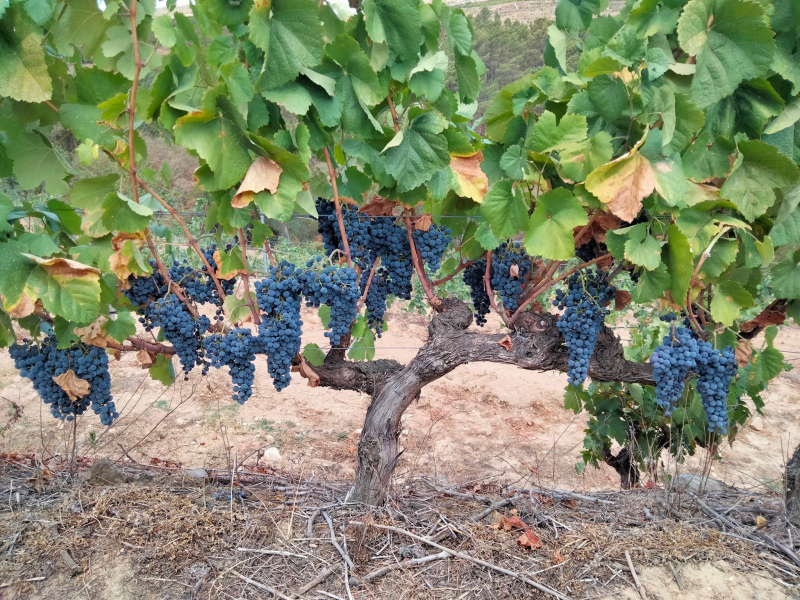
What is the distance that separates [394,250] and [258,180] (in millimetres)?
855

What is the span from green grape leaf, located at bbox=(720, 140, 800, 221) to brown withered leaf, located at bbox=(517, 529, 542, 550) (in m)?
1.70

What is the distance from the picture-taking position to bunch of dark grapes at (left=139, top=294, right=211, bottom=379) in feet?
7.87

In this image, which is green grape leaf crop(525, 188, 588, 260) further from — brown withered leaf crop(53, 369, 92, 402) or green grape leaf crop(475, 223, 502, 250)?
brown withered leaf crop(53, 369, 92, 402)

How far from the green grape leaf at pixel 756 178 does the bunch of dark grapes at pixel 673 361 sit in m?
0.57

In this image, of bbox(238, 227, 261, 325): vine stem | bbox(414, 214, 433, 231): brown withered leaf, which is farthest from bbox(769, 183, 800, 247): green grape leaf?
bbox(238, 227, 261, 325): vine stem

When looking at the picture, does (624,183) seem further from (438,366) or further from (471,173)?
(438,366)

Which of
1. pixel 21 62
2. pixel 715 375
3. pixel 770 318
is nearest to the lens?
pixel 21 62

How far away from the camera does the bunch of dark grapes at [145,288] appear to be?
2.45 metres

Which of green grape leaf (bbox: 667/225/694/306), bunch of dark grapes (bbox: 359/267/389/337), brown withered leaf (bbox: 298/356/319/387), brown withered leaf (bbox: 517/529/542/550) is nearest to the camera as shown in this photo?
green grape leaf (bbox: 667/225/694/306)

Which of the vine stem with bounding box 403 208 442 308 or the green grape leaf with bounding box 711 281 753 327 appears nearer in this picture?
the green grape leaf with bounding box 711 281 753 327

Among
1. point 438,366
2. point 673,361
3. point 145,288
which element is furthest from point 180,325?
point 673,361

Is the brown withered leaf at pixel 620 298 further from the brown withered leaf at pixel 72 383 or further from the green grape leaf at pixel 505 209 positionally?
the brown withered leaf at pixel 72 383

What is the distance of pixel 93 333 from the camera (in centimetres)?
240

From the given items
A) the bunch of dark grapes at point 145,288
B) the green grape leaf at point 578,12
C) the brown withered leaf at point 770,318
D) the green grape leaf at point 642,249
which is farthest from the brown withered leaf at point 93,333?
the brown withered leaf at point 770,318
